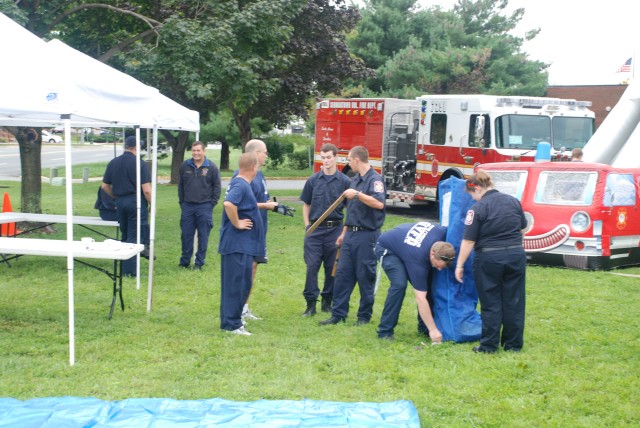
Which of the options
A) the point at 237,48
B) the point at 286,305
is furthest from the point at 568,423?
the point at 237,48

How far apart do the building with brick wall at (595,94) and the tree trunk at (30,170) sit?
27060mm

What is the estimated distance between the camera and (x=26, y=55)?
249 inches

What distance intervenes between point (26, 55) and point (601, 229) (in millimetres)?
8097

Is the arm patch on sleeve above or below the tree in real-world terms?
below

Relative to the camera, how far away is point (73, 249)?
715 centimetres

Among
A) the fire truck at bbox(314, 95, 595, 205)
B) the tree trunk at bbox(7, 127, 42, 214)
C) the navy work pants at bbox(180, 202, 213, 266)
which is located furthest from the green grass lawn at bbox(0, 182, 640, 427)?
the fire truck at bbox(314, 95, 595, 205)

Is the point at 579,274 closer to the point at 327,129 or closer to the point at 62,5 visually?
the point at 62,5

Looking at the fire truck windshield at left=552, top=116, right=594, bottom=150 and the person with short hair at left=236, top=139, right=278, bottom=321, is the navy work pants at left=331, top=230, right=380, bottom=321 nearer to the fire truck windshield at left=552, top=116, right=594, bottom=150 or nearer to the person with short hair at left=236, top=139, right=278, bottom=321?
the person with short hair at left=236, top=139, right=278, bottom=321

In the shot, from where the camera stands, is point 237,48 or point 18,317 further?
point 237,48

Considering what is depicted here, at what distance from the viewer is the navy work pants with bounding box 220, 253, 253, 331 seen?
7398 mm

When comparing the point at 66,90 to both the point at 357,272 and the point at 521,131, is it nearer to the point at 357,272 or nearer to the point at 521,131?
the point at 357,272

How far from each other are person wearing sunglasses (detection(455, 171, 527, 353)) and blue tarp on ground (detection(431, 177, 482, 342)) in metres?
0.30

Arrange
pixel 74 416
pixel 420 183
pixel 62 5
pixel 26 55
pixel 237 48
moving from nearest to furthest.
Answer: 1. pixel 74 416
2. pixel 26 55
3. pixel 62 5
4. pixel 237 48
5. pixel 420 183

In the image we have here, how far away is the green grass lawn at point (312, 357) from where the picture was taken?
562 centimetres
